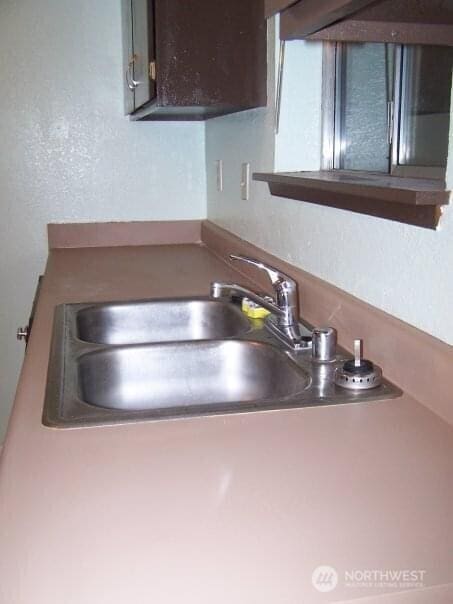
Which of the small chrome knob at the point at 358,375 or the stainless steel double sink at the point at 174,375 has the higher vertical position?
the small chrome knob at the point at 358,375

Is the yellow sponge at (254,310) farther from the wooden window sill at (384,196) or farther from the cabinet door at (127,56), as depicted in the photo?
the cabinet door at (127,56)

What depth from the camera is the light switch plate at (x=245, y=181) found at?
6.23ft

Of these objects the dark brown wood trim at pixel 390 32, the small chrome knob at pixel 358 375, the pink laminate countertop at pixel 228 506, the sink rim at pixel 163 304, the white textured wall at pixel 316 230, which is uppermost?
the dark brown wood trim at pixel 390 32

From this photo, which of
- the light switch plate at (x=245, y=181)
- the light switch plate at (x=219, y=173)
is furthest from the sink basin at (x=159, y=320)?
the light switch plate at (x=219, y=173)

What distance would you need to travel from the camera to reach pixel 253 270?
1.86m

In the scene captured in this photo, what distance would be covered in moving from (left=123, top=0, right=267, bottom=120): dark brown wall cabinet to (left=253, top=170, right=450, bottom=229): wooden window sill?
406mm

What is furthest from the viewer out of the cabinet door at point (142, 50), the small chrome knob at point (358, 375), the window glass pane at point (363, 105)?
the cabinet door at point (142, 50)

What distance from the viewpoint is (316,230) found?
138 centimetres

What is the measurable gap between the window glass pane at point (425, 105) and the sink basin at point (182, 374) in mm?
469

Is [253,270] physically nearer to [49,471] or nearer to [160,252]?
[160,252]

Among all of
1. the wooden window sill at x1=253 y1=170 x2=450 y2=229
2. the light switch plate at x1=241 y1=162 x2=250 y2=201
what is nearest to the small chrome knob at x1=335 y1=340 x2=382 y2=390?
the wooden window sill at x1=253 y1=170 x2=450 y2=229

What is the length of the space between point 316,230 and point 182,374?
1.36 feet

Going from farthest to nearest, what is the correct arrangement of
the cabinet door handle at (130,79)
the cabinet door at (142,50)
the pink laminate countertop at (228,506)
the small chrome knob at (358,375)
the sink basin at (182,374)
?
1. the cabinet door handle at (130,79)
2. the cabinet door at (142,50)
3. the sink basin at (182,374)
4. the small chrome knob at (358,375)
5. the pink laminate countertop at (228,506)

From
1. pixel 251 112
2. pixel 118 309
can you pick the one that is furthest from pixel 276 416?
pixel 251 112
